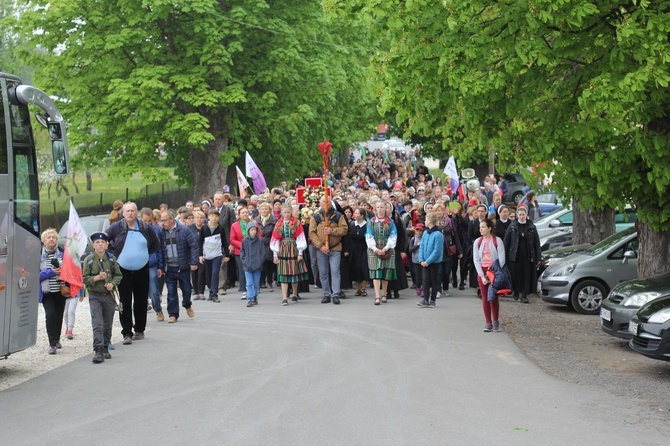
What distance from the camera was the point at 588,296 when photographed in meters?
18.1

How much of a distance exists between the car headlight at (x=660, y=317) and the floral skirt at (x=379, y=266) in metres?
7.69

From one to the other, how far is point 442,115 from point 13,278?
6.89m

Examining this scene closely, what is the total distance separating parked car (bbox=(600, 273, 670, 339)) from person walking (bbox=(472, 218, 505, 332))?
1.79 meters

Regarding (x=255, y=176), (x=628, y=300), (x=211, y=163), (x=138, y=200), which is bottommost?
(x=628, y=300)

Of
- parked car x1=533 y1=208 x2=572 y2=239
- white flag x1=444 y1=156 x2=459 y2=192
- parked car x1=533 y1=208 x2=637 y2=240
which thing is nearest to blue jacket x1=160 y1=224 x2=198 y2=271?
parked car x1=533 y1=208 x2=637 y2=240

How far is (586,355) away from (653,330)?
1.85m

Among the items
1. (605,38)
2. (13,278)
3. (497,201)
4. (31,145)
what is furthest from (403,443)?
(497,201)

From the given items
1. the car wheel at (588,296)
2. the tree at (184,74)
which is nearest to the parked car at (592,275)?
the car wheel at (588,296)

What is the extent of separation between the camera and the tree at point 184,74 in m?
34.1

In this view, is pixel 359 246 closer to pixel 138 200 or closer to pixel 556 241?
pixel 556 241

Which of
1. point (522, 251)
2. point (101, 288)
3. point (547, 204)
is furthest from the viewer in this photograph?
point (547, 204)

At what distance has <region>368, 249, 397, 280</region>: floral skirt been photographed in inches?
762

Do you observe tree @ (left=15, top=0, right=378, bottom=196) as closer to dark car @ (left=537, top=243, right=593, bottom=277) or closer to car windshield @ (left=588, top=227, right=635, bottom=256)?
dark car @ (left=537, top=243, right=593, bottom=277)

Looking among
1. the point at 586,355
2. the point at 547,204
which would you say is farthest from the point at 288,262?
the point at 547,204
